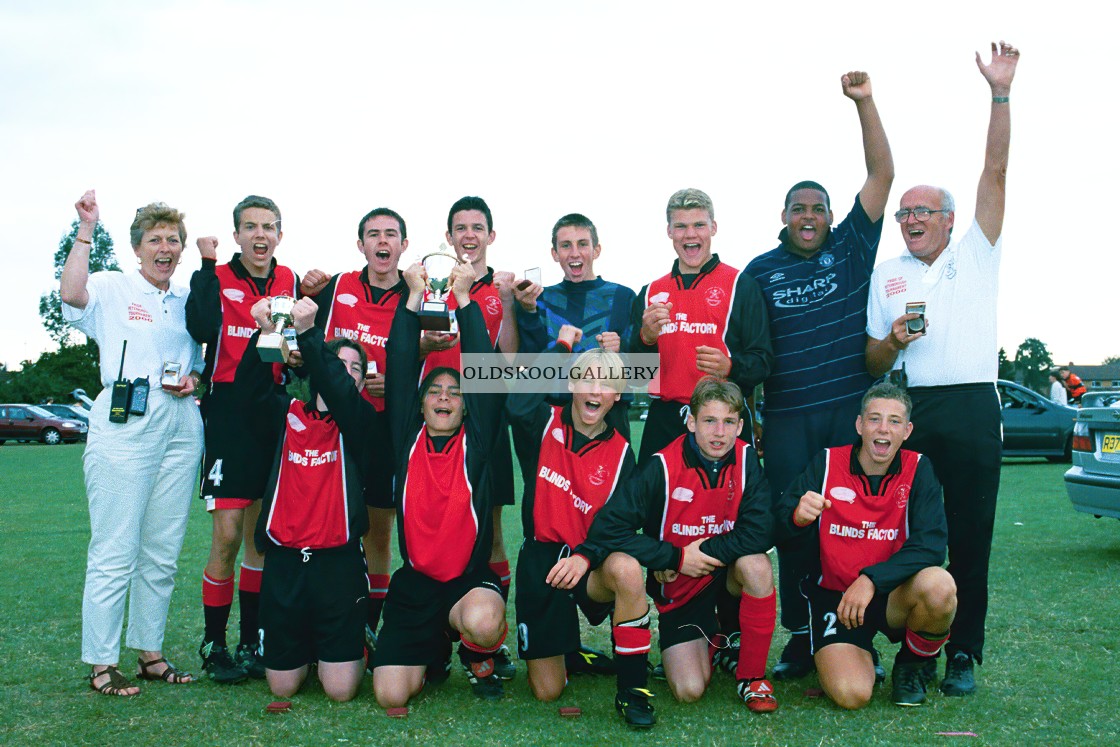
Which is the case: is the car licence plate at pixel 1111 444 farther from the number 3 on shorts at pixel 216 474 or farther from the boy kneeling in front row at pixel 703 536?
the number 3 on shorts at pixel 216 474

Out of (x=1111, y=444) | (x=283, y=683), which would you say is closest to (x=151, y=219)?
(x=283, y=683)

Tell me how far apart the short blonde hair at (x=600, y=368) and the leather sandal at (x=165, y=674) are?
8.24 feet

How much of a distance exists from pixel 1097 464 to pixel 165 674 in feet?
23.9

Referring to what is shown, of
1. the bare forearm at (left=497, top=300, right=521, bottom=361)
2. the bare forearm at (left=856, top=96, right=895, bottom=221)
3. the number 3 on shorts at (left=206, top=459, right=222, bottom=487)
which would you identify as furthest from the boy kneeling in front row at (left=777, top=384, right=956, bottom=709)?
the number 3 on shorts at (left=206, top=459, right=222, bottom=487)

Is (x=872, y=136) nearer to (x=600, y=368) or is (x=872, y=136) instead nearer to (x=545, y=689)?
(x=600, y=368)

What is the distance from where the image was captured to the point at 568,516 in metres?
4.67

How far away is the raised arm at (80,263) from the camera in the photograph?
460 centimetres

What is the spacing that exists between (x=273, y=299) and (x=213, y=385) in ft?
2.73

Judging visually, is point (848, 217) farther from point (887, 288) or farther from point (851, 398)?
point (851, 398)

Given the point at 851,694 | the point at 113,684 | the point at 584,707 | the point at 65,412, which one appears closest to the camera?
the point at 851,694

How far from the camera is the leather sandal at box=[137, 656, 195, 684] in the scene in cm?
471

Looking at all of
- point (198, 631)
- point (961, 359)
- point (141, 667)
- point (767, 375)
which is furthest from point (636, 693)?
point (198, 631)

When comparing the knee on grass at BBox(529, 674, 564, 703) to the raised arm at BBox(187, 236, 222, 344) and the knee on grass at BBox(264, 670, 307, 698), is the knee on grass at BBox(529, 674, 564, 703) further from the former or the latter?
the raised arm at BBox(187, 236, 222, 344)

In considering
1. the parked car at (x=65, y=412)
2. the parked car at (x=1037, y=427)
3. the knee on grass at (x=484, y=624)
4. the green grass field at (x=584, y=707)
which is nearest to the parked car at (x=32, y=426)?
the parked car at (x=65, y=412)
